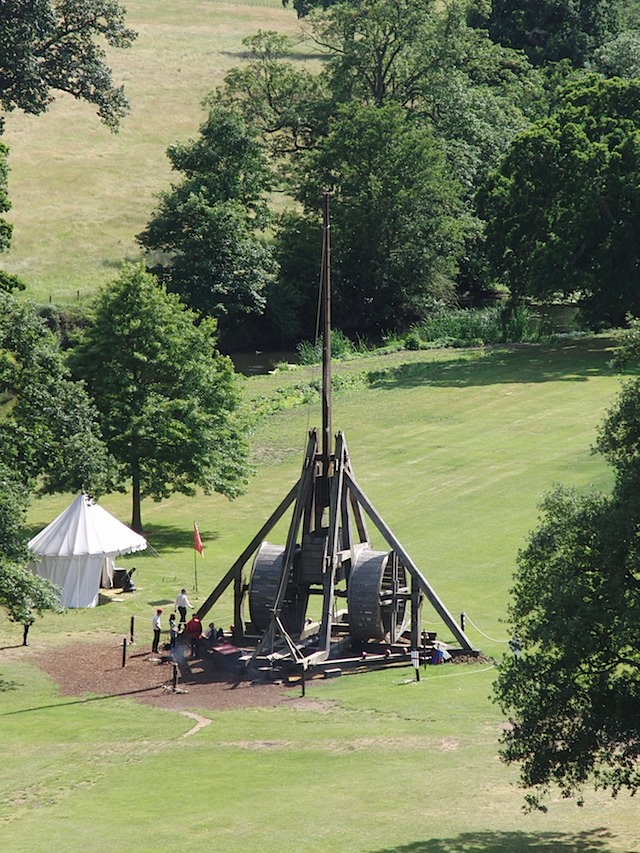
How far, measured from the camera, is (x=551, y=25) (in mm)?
121312

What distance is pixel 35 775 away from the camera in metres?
25.2

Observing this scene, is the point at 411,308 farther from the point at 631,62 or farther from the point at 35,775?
the point at 35,775

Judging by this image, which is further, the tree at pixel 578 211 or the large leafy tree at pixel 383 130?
the large leafy tree at pixel 383 130

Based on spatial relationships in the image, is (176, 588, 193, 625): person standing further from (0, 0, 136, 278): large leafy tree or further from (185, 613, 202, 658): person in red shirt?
(0, 0, 136, 278): large leafy tree

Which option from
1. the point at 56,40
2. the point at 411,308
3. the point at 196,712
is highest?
the point at 56,40

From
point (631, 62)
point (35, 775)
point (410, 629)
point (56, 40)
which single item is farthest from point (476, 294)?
point (35, 775)

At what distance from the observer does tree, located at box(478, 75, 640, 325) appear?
238ft

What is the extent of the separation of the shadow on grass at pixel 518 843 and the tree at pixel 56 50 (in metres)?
55.2

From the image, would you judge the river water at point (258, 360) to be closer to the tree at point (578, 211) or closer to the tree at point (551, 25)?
the tree at point (578, 211)

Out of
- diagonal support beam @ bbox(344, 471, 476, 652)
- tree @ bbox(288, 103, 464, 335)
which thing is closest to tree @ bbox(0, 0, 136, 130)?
tree @ bbox(288, 103, 464, 335)

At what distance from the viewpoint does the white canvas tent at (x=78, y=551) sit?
38375mm

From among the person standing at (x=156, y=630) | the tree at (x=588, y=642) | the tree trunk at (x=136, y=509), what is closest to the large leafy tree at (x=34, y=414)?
the person standing at (x=156, y=630)

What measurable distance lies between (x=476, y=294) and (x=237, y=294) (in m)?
20.2

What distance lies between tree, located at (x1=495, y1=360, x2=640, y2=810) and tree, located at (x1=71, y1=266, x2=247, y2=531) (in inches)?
989
